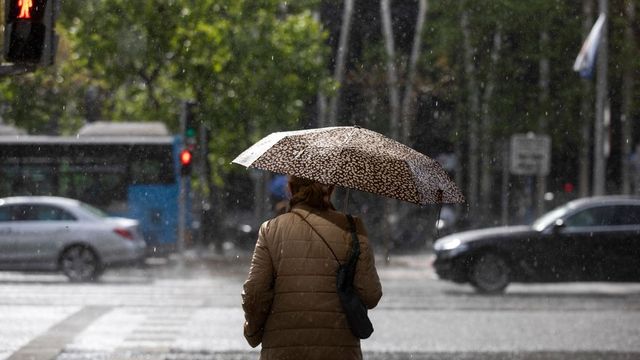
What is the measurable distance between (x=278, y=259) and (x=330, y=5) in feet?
141

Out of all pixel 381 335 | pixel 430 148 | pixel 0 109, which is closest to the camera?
pixel 381 335

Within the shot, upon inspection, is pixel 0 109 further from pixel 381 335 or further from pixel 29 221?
pixel 381 335

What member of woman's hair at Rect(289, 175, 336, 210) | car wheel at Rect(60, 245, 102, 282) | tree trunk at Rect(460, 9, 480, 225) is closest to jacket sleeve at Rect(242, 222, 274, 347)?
woman's hair at Rect(289, 175, 336, 210)

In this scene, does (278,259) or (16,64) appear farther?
(16,64)

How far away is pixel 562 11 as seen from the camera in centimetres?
3647

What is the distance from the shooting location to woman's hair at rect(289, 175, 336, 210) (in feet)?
16.7

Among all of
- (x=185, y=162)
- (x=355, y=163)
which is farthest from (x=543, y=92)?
(x=355, y=163)

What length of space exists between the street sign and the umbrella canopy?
21.5 meters

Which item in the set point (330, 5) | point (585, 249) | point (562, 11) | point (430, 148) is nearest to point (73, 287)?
point (585, 249)

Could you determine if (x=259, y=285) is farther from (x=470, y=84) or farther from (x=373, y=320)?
(x=470, y=84)

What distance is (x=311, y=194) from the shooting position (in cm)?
510

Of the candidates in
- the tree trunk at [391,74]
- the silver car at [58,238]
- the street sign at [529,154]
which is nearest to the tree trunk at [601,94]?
the street sign at [529,154]

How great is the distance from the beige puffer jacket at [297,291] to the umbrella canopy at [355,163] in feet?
0.69

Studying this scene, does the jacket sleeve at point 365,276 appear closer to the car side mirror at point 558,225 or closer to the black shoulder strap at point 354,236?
the black shoulder strap at point 354,236
